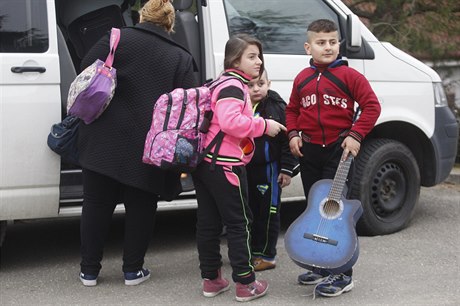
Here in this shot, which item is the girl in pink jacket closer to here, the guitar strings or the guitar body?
the guitar body

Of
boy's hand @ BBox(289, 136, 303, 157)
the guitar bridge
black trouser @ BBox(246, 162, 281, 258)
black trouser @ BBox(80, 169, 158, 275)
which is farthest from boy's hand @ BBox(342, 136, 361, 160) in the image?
black trouser @ BBox(80, 169, 158, 275)

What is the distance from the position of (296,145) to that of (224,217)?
0.63 metres

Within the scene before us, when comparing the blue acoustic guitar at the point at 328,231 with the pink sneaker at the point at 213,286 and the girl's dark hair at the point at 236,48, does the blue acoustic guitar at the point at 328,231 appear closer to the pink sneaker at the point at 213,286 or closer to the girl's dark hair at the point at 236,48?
the pink sneaker at the point at 213,286

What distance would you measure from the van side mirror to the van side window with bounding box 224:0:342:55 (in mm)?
198

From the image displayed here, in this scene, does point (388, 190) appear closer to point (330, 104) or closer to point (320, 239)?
point (330, 104)

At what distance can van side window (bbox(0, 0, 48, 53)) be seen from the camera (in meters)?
4.90

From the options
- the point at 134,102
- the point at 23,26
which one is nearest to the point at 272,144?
the point at 134,102

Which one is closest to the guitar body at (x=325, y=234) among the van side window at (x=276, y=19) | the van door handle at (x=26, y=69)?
the van side window at (x=276, y=19)

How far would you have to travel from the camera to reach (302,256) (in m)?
4.45

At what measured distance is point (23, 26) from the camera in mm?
4953

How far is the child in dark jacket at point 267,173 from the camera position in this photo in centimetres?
495

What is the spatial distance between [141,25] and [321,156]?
4.16 ft

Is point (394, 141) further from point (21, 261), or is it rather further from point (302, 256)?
point (21, 261)

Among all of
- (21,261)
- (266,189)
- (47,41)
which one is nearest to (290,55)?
(266,189)
